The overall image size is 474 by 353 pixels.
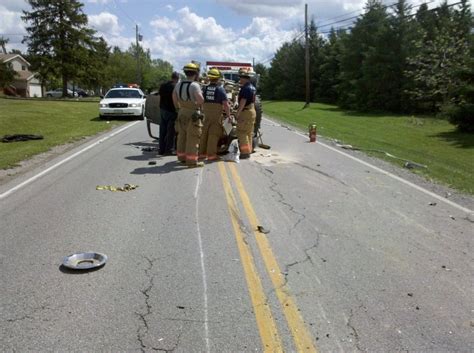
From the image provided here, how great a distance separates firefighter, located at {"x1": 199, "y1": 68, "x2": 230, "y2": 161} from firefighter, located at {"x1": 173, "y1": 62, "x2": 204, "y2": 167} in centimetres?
75

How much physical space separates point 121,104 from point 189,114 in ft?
45.8

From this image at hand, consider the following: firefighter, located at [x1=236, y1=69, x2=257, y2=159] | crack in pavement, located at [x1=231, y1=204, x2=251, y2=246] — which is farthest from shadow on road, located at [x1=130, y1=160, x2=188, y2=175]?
crack in pavement, located at [x1=231, y1=204, x2=251, y2=246]

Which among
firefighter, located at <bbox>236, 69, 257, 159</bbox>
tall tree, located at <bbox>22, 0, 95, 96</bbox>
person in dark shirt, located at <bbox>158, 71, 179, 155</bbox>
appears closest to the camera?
firefighter, located at <bbox>236, 69, 257, 159</bbox>

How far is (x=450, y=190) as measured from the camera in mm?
9484

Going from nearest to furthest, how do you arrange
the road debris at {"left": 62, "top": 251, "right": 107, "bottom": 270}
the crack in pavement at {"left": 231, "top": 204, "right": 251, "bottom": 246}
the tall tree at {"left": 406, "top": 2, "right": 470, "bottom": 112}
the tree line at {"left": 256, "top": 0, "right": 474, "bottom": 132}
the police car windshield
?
the road debris at {"left": 62, "top": 251, "right": 107, "bottom": 270} < the crack in pavement at {"left": 231, "top": 204, "right": 251, "bottom": 246} < the police car windshield < the tree line at {"left": 256, "top": 0, "right": 474, "bottom": 132} < the tall tree at {"left": 406, "top": 2, "right": 470, "bottom": 112}

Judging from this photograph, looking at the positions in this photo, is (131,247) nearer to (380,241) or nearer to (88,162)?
(380,241)

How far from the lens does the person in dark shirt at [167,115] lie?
12.4 m

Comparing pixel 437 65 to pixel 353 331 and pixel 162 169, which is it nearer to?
pixel 162 169

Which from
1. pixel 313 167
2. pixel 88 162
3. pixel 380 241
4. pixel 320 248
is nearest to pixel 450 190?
pixel 313 167

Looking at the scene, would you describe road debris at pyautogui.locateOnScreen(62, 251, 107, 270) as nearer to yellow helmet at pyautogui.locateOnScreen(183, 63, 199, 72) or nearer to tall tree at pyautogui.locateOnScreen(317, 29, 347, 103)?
yellow helmet at pyautogui.locateOnScreen(183, 63, 199, 72)

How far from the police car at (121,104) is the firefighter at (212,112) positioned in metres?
12.8

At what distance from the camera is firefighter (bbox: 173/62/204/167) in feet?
34.1

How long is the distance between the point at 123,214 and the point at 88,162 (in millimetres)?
5228

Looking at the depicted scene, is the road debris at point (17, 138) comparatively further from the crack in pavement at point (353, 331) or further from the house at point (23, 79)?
the house at point (23, 79)
